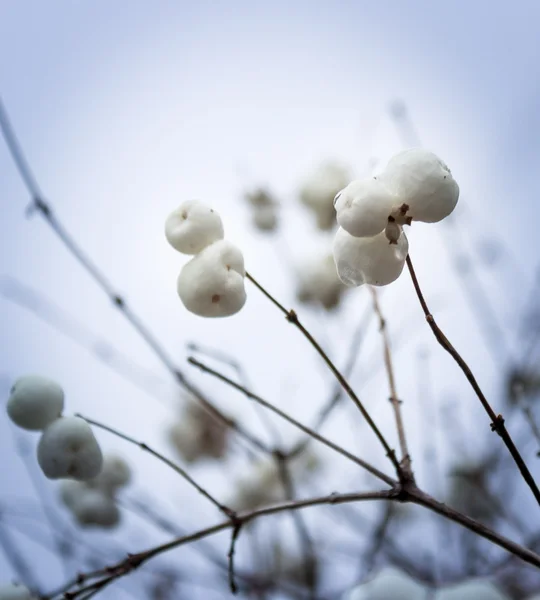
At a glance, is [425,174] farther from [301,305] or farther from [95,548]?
[95,548]

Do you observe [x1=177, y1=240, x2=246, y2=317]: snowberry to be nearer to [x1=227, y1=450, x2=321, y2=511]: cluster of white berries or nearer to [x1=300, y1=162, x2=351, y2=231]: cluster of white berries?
[x1=300, y1=162, x2=351, y2=231]: cluster of white berries

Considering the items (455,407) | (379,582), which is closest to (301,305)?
(455,407)

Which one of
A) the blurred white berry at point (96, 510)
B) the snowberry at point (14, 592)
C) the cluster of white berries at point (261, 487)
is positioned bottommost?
the snowberry at point (14, 592)

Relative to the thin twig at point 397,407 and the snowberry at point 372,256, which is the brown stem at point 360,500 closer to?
the thin twig at point 397,407

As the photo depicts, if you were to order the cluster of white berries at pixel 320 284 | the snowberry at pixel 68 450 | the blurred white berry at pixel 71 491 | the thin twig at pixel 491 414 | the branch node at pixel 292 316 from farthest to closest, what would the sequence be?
1. the cluster of white berries at pixel 320 284
2. the blurred white berry at pixel 71 491
3. the snowberry at pixel 68 450
4. the branch node at pixel 292 316
5. the thin twig at pixel 491 414

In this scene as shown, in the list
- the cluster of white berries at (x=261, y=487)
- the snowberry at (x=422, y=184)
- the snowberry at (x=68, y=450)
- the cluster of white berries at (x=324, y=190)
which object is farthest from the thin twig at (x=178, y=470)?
the cluster of white berries at (x=261, y=487)

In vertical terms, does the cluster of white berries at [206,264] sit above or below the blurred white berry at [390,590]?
above

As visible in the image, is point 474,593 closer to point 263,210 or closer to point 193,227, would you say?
point 193,227

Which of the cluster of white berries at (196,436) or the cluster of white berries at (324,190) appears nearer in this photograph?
the cluster of white berries at (324,190)

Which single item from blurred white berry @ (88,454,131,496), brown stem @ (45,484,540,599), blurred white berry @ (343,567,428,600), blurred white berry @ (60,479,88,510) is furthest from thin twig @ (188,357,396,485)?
blurred white berry @ (60,479,88,510)
